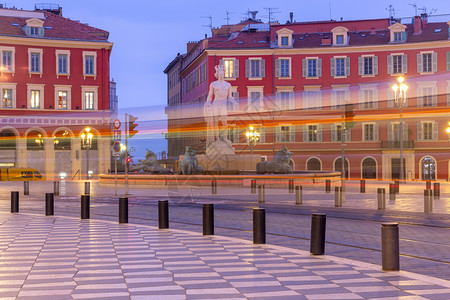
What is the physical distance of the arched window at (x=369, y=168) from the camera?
6469 cm

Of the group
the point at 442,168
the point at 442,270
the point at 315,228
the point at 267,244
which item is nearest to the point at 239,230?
the point at 267,244

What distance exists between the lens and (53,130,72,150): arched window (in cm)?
6381

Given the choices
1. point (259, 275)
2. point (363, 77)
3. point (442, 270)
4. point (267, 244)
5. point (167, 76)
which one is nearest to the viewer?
point (259, 275)

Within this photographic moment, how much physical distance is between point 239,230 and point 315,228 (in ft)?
15.2

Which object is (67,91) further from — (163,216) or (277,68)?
(163,216)

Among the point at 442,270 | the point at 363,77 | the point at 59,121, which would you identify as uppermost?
the point at 363,77

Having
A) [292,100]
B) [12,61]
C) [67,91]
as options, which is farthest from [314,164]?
[12,61]

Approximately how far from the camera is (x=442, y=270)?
9.40m

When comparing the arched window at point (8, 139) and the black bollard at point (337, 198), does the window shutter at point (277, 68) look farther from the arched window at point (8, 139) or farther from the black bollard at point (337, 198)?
the black bollard at point (337, 198)

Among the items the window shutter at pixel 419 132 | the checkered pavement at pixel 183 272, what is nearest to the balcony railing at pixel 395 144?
the window shutter at pixel 419 132

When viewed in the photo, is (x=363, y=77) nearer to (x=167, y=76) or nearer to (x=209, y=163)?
(x=209, y=163)

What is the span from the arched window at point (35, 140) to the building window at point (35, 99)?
2.47 metres

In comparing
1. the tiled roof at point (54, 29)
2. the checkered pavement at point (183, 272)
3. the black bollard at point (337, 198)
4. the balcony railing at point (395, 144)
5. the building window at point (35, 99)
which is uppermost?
the tiled roof at point (54, 29)

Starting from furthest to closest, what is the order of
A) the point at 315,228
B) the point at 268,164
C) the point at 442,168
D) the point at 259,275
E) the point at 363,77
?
the point at 363,77 < the point at 442,168 < the point at 268,164 < the point at 315,228 < the point at 259,275
